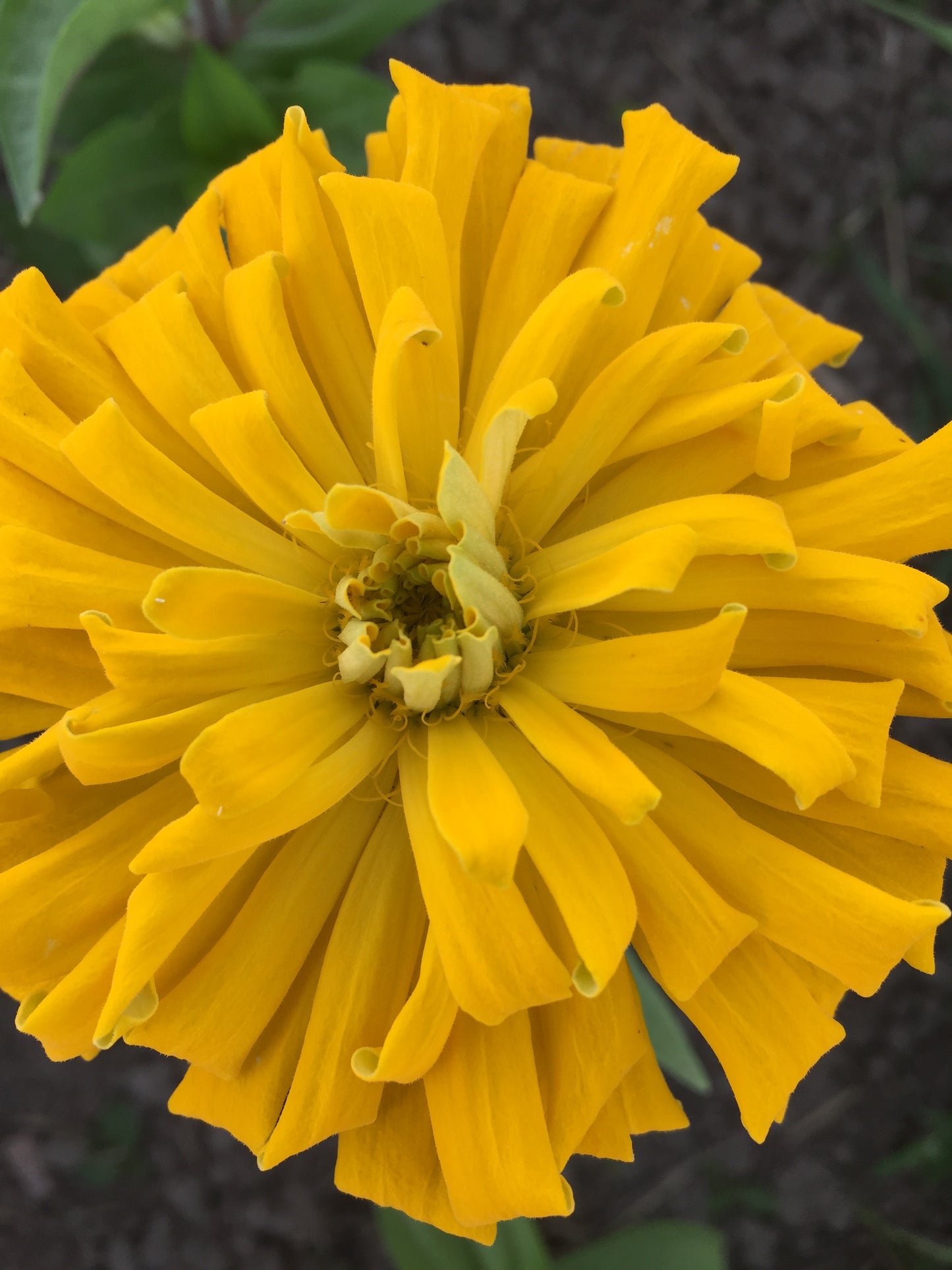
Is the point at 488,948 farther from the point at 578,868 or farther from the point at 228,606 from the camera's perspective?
the point at 228,606

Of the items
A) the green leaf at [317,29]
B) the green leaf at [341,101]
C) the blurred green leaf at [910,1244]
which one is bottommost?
the blurred green leaf at [910,1244]

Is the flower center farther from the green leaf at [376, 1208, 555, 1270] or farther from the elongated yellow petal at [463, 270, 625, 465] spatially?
the green leaf at [376, 1208, 555, 1270]

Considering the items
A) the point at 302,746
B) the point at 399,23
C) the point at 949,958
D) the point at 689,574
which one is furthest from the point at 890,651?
the point at 949,958

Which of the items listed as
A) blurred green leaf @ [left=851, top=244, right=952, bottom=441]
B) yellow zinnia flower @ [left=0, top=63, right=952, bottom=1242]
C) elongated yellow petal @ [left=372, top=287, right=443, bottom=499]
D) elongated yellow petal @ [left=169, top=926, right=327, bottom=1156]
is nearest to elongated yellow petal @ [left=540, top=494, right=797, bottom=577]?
yellow zinnia flower @ [left=0, top=63, right=952, bottom=1242]

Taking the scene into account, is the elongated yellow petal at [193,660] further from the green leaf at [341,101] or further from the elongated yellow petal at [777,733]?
the green leaf at [341,101]

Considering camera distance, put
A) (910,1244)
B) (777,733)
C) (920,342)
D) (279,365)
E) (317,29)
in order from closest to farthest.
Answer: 1. (777,733)
2. (279,365)
3. (317,29)
4. (910,1244)
5. (920,342)

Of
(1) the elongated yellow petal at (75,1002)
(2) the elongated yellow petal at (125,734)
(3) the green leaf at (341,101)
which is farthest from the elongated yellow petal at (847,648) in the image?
(3) the green leaf at (341,101)

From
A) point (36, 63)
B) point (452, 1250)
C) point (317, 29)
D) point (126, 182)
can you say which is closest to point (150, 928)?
point (36, 63)
